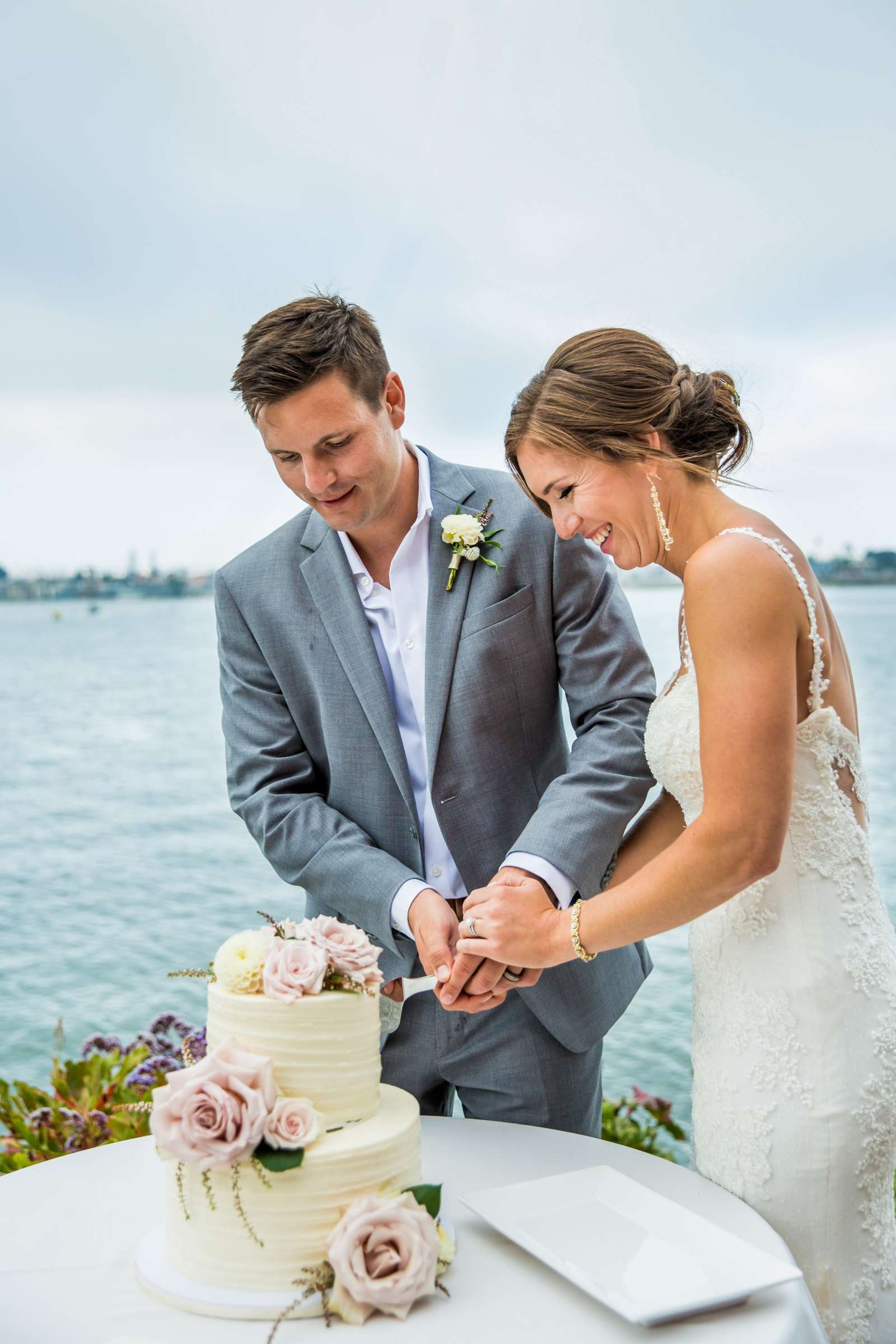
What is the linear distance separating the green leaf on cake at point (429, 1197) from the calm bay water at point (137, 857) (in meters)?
1.47

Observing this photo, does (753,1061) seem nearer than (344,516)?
Yes

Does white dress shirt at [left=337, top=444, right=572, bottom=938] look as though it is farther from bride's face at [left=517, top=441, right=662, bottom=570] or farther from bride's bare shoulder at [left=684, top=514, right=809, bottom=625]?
bride's bare shoulder at [left=684, top=514, right=809, bottom=625]

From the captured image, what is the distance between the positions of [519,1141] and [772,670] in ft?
3.15

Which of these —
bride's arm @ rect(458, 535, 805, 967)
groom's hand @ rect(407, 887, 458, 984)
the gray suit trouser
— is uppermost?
bride's arm @ rect(458, 535, 805, 967)

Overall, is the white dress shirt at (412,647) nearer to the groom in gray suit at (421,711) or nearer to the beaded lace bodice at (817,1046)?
the groom in gray suit at (421,711)

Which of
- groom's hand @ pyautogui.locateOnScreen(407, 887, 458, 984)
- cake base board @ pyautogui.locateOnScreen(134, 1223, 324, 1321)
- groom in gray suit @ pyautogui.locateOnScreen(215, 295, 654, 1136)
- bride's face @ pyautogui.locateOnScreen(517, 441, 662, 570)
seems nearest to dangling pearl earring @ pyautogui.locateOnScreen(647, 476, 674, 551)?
bride's face @ pyautogui.locateOnScreen(517, 441, 662, 570)

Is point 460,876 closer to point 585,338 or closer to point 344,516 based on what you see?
point 344,516

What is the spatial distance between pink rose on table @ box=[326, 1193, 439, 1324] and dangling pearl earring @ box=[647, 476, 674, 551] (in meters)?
1.13

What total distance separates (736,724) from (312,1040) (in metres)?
0.74

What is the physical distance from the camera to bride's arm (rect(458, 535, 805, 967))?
166cm

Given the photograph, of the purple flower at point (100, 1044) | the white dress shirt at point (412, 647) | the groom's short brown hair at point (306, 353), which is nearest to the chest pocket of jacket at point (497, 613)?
the white dress shirt at point (412, 647)

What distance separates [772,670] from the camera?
1.66 meters

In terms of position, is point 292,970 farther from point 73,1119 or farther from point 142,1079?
point 73,1119

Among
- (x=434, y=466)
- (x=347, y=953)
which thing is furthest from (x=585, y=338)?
(x=347, y=953)
